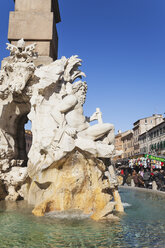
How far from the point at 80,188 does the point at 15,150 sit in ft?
8.57

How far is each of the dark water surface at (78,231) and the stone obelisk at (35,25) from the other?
458cm

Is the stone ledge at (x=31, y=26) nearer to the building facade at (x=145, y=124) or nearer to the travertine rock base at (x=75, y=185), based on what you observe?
the travertine rock base at (x=75, y=185)

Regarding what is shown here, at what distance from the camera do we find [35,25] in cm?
728

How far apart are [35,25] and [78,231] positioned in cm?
590

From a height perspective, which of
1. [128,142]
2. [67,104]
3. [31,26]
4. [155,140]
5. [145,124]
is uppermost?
[145,124]

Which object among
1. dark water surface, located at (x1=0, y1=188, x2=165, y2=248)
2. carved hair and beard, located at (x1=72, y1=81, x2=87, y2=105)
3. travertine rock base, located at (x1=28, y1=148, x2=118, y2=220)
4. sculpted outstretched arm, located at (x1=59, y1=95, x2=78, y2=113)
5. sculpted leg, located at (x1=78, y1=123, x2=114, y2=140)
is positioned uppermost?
carved hair and beard, located at (x1=72, y1=81, x2=87, y2=105)

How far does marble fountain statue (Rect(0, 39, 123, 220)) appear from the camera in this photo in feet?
15.7

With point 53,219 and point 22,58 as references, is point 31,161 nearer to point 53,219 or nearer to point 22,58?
point 53,219

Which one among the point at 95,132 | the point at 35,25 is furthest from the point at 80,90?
the point at 35,25

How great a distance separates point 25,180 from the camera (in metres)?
6.19

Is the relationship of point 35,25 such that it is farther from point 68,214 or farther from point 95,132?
point 68,214

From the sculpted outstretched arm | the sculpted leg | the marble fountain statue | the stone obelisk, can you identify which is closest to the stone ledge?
the stone obelisk

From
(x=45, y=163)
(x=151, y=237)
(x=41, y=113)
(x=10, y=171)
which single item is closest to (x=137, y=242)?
(x=151, y=237)

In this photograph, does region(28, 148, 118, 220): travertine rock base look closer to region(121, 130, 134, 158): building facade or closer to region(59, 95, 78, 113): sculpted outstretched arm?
region(59, 95, 78, 113): sculpted outstretched arm
